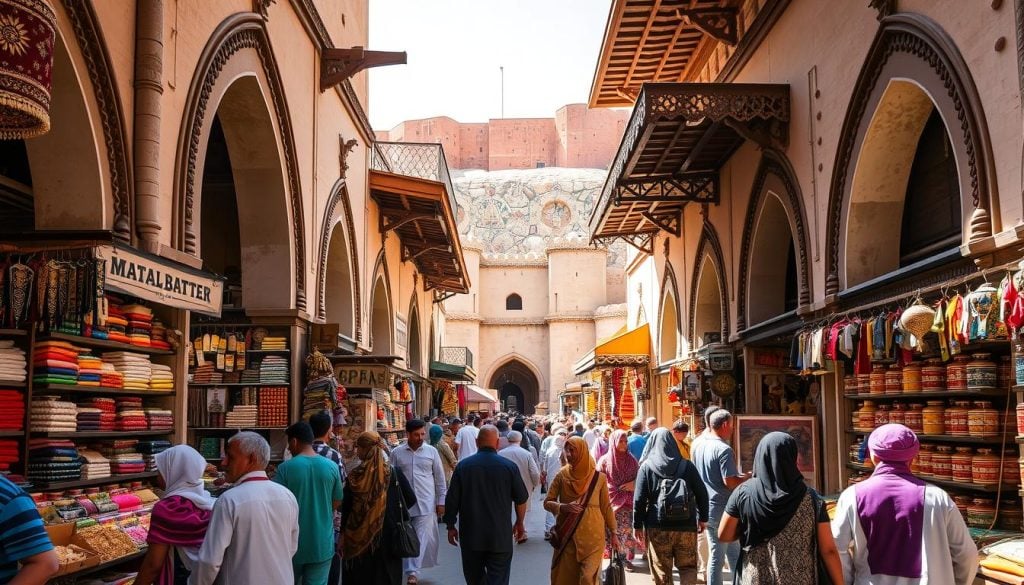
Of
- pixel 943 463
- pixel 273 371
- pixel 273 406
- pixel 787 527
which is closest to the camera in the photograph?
pixel 787 527

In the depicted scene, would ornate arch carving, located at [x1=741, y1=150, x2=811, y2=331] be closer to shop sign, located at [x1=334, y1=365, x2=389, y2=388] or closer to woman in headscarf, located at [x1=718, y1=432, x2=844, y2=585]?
shop sign, located at [x1=334, y1=365, x2=389, y2=388]

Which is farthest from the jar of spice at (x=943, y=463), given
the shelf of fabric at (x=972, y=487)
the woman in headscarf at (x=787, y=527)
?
the woman in headscarf at (x=787, y=527)

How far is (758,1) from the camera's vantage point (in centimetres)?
1232

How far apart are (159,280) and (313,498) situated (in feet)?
5.87

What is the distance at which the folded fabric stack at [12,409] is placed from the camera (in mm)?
5332

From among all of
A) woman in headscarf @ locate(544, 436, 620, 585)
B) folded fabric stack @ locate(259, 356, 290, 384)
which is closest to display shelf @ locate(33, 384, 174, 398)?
woman in headscarf @ locate(544, 436, 620, 585)

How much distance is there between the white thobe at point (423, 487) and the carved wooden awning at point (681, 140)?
4519 mm

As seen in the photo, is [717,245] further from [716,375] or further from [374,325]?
[374,325]

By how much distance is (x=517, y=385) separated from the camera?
54344 mm

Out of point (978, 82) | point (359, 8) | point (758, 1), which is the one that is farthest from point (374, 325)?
point (978, 82)

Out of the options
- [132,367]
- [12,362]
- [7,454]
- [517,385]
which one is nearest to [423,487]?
[132,367]

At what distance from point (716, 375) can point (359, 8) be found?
26.3 ft

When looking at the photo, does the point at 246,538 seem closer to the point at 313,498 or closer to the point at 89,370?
the point at 313,498

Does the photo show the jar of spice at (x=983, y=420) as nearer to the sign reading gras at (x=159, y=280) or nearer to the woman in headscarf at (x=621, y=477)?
the woman in headscarf at (x=621, y=477)
